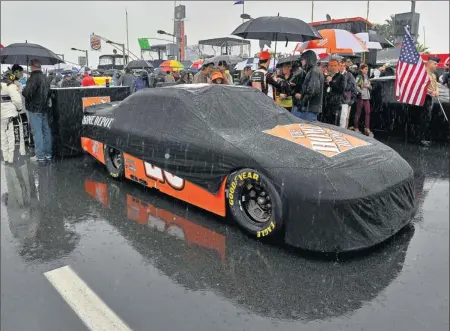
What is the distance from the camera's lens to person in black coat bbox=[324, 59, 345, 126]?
8.45 m

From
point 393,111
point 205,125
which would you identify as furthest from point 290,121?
point 393,111

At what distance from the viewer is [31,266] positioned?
3.46 meters

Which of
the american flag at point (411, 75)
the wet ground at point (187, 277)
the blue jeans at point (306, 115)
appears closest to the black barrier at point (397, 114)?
the american flag at point (411, 75)

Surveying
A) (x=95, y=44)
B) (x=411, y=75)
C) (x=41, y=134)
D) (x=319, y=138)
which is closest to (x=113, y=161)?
(x=41, y=134)

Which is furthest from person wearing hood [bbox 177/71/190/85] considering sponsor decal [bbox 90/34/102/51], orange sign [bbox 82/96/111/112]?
sponsor decal [bbox 90/34/102/51]

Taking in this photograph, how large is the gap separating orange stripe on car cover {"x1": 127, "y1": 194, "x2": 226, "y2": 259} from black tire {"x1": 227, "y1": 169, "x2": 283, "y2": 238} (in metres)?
0.32

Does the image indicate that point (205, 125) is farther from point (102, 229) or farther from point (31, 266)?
point (31, 266)

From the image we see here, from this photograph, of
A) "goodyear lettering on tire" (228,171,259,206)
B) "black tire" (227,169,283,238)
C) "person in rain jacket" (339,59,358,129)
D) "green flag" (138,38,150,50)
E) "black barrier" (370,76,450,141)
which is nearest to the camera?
"black tire" (227,169,283,238)

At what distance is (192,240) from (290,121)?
82.1 inches

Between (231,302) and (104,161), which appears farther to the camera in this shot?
(104,161)

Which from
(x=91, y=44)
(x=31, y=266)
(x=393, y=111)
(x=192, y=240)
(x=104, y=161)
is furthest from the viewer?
(x=91, y=44)

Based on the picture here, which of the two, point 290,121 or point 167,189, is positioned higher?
point 290,121

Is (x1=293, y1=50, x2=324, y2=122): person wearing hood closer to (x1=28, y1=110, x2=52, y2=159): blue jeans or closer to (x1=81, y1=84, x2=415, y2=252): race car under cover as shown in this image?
(x1=81, y1=84, x2=415, y2=252): race car under cover

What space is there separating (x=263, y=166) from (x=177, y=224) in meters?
1.28
